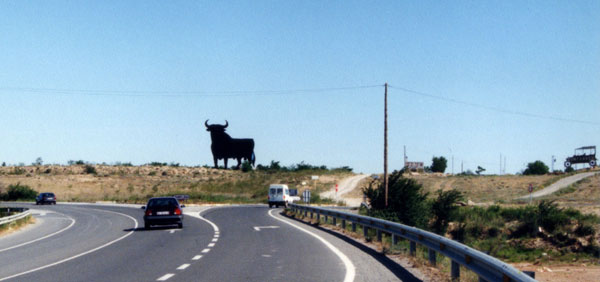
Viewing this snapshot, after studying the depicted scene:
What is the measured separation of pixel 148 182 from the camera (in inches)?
4040

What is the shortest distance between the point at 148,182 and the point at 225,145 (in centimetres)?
1909

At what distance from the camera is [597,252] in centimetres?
3900

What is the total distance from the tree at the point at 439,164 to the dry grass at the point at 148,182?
7233 cm

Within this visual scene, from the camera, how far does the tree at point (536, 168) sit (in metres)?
152

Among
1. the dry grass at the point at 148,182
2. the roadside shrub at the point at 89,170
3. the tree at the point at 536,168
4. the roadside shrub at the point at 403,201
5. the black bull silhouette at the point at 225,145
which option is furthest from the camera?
the tree at the point at 536,168

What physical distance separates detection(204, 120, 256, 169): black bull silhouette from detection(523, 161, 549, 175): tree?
84.8 m

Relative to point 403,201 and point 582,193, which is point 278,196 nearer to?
point 403,201

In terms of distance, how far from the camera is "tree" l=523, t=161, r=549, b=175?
5999 inches

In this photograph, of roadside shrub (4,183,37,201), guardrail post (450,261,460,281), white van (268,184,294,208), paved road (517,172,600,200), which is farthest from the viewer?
roadside shrub (4,183,37,201)

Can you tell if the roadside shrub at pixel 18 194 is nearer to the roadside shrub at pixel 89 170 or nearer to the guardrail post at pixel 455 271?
the roadside shrub at pixel 89 170

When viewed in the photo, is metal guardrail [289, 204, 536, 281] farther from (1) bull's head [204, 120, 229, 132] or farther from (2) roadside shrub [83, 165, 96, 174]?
(2) roadside shrub [83, 165, 96, 174]

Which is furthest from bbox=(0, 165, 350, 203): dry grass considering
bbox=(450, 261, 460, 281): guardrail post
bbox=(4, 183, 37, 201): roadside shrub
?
bbox=(450, 261, 460, 281): guardrail post

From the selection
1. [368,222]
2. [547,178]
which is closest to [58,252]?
[368,222]

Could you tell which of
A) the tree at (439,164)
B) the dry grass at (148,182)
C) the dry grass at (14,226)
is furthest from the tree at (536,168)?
the dry grass at (14,226)
